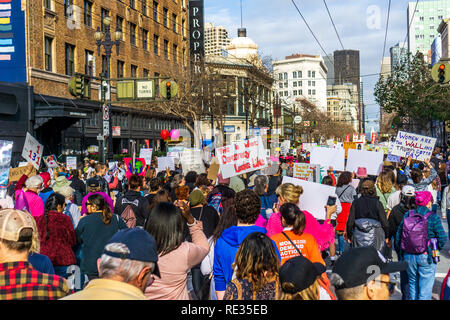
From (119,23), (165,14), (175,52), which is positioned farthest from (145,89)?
(175,52)

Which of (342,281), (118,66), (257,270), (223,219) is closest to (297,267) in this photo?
(342,281)

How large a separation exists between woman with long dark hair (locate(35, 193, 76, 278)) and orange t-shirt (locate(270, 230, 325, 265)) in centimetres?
263

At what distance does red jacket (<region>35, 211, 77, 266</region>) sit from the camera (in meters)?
5.80

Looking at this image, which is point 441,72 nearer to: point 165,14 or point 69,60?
point 69,60

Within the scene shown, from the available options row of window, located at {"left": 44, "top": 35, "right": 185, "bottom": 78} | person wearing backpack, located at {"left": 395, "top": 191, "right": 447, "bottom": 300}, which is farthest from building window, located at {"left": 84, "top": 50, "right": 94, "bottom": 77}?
person wearing backpack, located at {"left": 395, "top": 191, "right": 447, "bottom": 300}

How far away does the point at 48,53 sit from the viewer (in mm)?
26828

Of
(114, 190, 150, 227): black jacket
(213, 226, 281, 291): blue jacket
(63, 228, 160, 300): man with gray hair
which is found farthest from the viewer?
(114, 190, 150, 227): black jacket

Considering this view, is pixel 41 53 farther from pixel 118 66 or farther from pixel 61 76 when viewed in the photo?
pixel 118 66

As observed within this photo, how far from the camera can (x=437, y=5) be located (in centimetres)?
14125

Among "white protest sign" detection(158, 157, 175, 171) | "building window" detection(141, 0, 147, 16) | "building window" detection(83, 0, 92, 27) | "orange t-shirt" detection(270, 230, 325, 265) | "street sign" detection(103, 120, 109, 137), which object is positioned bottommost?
"orange t-shirt" detection(270, 230, 325, 265)

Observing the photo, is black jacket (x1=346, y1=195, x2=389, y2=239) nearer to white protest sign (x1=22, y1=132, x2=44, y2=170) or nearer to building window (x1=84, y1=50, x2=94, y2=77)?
white protest sign (x1=22, y1=132, x2=44, y2=170)

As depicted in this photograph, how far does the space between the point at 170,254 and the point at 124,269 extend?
137cm

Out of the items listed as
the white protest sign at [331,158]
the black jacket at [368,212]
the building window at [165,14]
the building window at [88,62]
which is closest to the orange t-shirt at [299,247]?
the black jacket at [368,212]

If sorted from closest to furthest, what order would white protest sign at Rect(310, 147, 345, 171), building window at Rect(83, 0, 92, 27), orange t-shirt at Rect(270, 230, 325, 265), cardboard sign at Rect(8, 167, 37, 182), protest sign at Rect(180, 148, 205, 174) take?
1. orange t-shirt at Rect(270, 230, 325, 265)
2. cardboard sign at Rect(8, 167, 37, 182)
3. white protest sign at Rect(310, 147, 345, 171)
4. protest sign at Rect(180, 148, 205, 174)
5. building window at Rect(83, 0, 92, 27)
